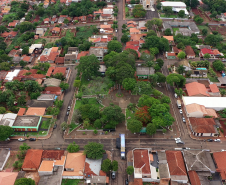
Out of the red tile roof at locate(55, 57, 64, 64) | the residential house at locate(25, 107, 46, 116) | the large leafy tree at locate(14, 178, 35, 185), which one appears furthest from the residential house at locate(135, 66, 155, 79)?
the large leafy tree at locate(14, 178, 35, 185)

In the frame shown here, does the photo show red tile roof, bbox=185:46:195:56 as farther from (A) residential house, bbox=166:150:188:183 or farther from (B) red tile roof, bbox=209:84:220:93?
(A) residential house, bbox=166:150:188:183

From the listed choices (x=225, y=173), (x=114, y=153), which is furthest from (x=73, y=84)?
(x=225, y=173)

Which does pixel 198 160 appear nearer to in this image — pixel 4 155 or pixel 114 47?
pixel 4 155

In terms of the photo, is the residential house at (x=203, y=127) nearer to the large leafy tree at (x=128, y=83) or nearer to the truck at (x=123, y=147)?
the truck at (x=123, y=147)

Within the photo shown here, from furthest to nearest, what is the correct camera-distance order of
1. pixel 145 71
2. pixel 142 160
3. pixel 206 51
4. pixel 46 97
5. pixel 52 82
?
pixel 206 51, pixel 145 71, pixel 52 82, pixel 46 97, pixel 142 160

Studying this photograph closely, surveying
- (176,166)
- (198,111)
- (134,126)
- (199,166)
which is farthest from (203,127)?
(134,126)

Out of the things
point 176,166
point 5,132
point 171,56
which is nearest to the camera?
point 176,166

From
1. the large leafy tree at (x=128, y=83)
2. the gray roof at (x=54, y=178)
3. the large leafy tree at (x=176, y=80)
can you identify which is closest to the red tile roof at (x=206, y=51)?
the large leafy tree at (x=176, y=80)
